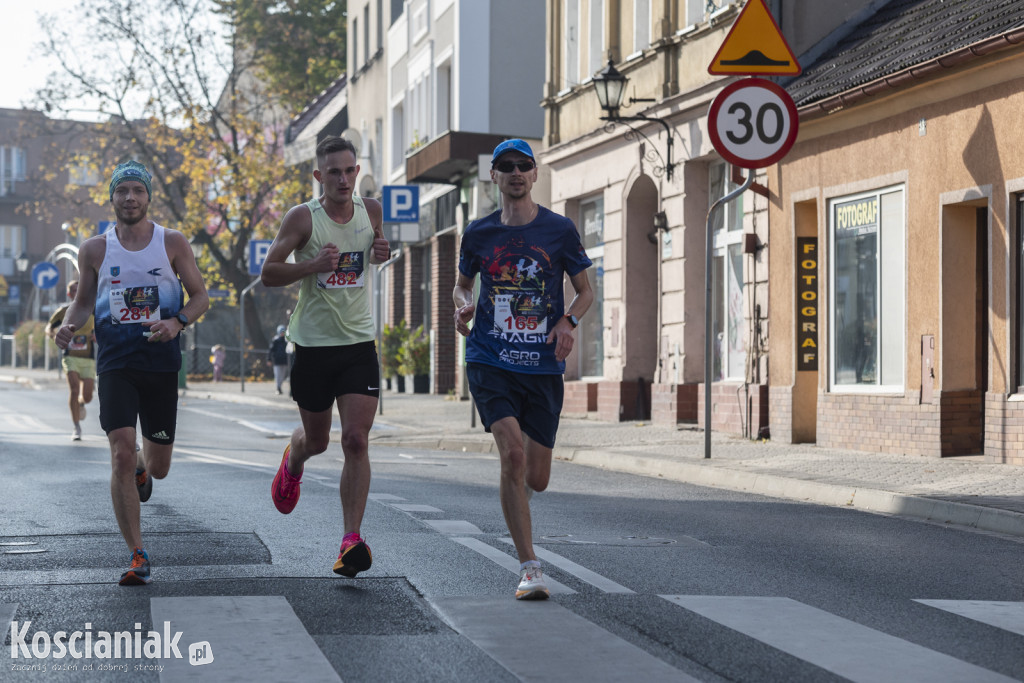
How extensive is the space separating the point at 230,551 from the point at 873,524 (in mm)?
4465

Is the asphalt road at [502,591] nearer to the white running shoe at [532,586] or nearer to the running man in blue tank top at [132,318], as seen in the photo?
the white running shoe at [532,586]

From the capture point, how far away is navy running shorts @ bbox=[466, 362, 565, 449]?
23.1ft

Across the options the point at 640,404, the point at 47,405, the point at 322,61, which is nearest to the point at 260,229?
the point at 322,61

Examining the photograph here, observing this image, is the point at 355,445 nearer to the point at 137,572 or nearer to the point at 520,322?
the point at 520,322

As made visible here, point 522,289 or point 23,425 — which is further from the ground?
point 522,289

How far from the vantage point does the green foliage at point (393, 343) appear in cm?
3653

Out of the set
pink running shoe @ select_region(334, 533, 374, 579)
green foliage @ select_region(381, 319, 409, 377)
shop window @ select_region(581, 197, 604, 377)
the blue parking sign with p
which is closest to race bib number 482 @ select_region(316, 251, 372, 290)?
pink running shoe @ select_region(334, 533, 374, 579)

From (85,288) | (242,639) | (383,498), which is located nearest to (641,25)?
(383,498)

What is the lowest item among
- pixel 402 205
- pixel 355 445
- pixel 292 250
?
pixel 355 445

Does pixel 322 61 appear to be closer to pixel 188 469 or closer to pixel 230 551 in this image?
pixel 188 469

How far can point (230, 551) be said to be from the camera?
316 inches

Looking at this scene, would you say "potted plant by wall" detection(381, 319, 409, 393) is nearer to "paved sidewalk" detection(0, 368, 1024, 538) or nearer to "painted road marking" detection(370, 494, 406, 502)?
"paved sidewalk" detection(0, 368, 1024, 538)

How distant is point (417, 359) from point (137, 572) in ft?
94.4

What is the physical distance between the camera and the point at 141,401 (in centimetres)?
756
